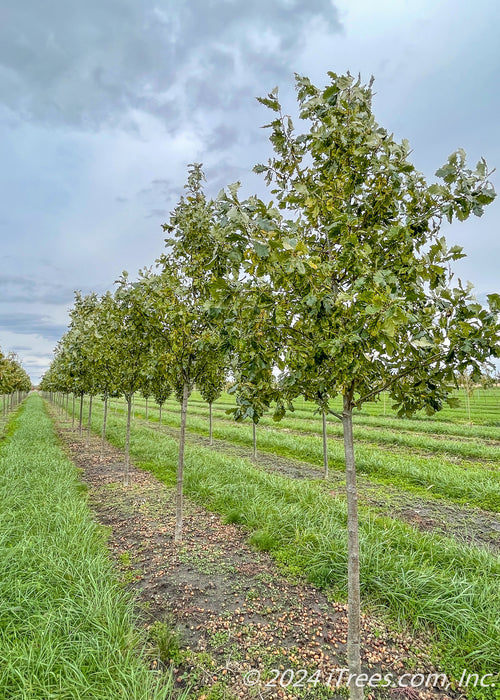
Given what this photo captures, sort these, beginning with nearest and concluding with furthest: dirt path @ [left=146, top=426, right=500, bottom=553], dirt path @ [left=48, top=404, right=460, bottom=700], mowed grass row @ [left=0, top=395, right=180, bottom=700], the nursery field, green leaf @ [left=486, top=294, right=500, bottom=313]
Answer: green leaf @ [left=486, top=294, right=500, bottom=313] < mowed grass row @ [left=0, top=395, right=180, bottom=700] < dirt path @ [left=48, top=404, right=460, bottom=700] < the nursery field < dirt path @ [left=146, top=426, right=500, bottom=553]

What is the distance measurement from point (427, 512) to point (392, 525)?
2.34 m

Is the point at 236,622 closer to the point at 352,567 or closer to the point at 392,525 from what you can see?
the point at 352,567

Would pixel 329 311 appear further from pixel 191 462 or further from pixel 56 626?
pixel 191 462

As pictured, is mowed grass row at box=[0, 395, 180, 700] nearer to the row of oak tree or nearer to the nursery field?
the nursery field

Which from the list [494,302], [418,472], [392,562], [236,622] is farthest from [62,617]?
[418,472]

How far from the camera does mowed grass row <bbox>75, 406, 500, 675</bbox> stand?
3453mm

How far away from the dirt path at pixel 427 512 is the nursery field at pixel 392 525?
25 mm

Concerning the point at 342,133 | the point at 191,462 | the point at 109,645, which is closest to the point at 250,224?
the point at 342,133

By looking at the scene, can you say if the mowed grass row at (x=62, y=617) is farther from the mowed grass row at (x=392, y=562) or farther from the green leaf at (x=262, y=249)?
the green leaf at (x=262, y=249)

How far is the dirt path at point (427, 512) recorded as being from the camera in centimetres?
618

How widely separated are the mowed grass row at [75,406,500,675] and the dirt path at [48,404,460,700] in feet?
0.87

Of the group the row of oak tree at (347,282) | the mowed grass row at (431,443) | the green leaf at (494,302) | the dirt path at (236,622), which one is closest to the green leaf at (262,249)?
the row of oak tree at (347,282)

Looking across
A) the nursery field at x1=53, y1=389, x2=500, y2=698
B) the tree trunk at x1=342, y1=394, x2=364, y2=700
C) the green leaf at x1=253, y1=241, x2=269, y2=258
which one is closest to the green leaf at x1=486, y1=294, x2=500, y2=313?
the tree trunk at x1=342, y1=394, x2=364, y2=700

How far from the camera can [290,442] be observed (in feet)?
46.5
